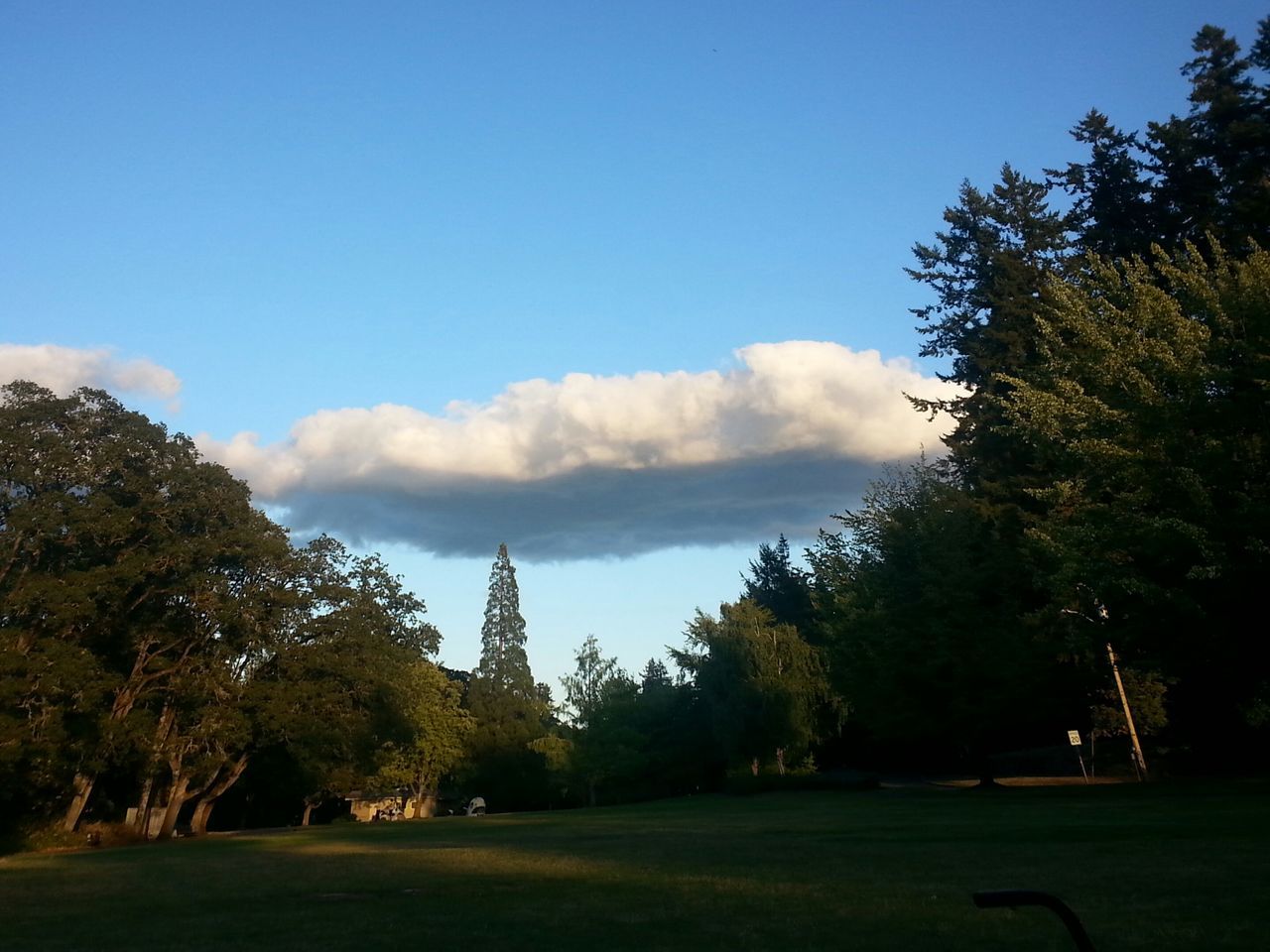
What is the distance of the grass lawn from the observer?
38.8ft

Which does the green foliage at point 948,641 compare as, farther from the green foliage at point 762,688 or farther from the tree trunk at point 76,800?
the tree trunk at point 76,800

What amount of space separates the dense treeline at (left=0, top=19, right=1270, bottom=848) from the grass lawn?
742 cm

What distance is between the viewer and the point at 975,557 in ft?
165

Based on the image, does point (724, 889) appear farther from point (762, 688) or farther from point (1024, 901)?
point (762, 688)

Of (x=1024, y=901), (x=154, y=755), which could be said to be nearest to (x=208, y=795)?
(x=154, y=755)

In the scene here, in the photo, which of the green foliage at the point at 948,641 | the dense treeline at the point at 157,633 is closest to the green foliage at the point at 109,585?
the dense treeline at the point at 157,633

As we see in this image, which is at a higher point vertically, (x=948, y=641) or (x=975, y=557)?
(x=975, y=557)

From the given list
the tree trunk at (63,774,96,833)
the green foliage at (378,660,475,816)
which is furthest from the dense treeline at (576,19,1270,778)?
the tree trunk at (63,774,96,833)

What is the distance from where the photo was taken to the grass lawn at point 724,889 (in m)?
11.8

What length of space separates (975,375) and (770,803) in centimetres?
2338

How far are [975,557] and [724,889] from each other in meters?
36.8

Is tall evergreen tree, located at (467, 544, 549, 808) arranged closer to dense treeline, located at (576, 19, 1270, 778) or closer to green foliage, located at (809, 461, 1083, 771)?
dense treeline, located at (576, 19, 1270, 778)

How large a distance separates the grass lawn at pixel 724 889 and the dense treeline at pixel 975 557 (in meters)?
7.42

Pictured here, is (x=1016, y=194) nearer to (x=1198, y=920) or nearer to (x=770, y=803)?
(x=770, y=803)
